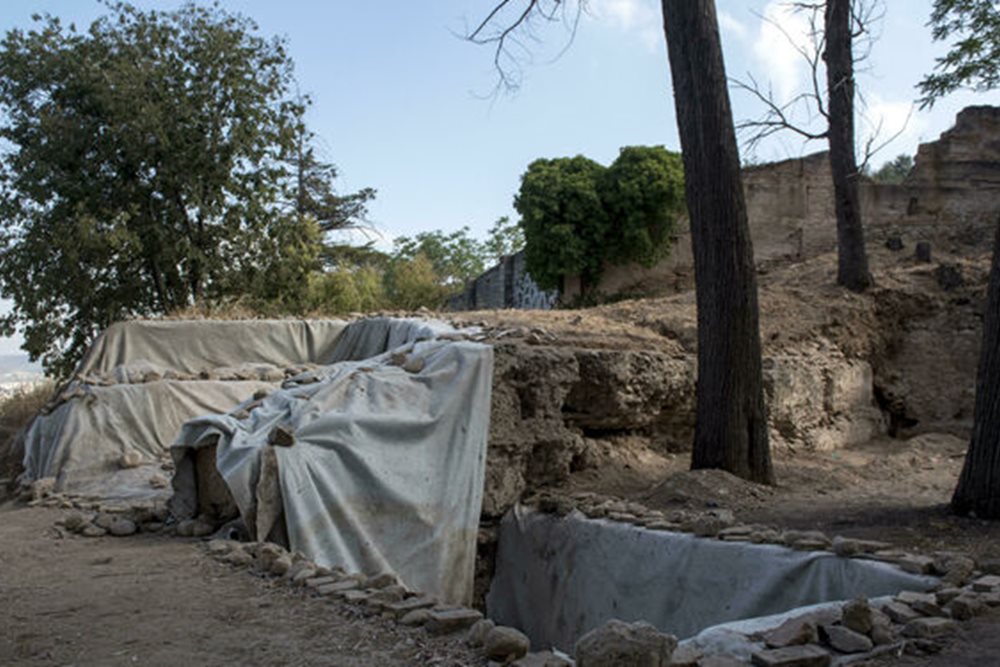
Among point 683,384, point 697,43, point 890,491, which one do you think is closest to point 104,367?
point 683,384

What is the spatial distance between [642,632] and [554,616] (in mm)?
3590

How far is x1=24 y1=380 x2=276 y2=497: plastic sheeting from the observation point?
28.0 ft

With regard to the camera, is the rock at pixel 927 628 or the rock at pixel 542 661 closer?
the rock at pixel 542 661

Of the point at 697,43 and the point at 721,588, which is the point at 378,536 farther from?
the point at 697,43

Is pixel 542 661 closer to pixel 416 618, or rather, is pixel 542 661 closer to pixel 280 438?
pixel 416 618

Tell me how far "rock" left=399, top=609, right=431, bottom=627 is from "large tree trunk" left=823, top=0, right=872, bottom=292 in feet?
30.3

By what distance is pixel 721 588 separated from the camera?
4.64m

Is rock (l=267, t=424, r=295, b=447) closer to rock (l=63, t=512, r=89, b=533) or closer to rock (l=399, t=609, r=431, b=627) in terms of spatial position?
rock (l=63, t=512, r=89, b=533)

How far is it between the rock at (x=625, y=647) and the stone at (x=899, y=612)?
1.04 metres

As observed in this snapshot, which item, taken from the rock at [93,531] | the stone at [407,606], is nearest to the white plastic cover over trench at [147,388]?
the rock at [93,531]

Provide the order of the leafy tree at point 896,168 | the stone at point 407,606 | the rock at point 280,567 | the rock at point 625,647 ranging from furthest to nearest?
1. the leafy tree at point 896,168
2. the rock at point 280,567
3. the stone at point 407,606
4. the rock at point 625,647

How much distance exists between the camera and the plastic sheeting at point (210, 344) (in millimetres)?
10734

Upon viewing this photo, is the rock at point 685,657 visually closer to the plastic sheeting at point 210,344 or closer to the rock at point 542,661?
the rock at point 542,661

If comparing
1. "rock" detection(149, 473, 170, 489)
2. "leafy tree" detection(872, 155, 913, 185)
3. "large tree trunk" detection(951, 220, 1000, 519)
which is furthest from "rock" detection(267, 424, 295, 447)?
"leafy tree" detection(872, 155, 913, 185)
